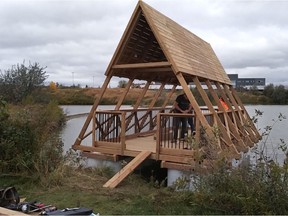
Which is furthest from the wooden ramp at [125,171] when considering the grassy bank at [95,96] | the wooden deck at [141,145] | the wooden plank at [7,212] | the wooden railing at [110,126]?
the grassy bank at [95,96]

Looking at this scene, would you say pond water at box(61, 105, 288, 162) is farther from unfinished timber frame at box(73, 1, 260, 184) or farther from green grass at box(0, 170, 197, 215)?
green grass at box(0, 170, 197, 215)

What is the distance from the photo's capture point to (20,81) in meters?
29.3

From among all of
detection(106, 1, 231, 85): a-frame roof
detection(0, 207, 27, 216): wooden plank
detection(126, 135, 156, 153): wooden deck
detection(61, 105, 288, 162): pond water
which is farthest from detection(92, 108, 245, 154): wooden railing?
detection(0, 207, 27, 216): wooden plank

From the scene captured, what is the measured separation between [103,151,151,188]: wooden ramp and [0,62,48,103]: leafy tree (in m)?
22.1

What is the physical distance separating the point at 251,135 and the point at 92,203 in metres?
9.87

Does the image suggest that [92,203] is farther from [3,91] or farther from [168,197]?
[3,91]

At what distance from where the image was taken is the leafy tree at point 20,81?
93.2 feet

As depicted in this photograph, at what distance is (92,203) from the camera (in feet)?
19.4

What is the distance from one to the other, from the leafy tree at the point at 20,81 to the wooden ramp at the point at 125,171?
22.1 m

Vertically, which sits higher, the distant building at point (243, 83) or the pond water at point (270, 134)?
the distant building at point (243, 83)

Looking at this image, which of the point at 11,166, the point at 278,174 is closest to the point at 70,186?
the point at 11,166

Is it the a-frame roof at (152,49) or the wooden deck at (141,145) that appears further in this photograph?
the wooden deck at (141,145)

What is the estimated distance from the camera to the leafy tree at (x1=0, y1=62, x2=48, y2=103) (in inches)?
1119

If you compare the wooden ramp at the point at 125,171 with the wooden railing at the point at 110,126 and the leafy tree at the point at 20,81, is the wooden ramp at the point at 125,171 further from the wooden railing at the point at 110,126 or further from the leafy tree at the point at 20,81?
the leafy tree at the point at 20,81
